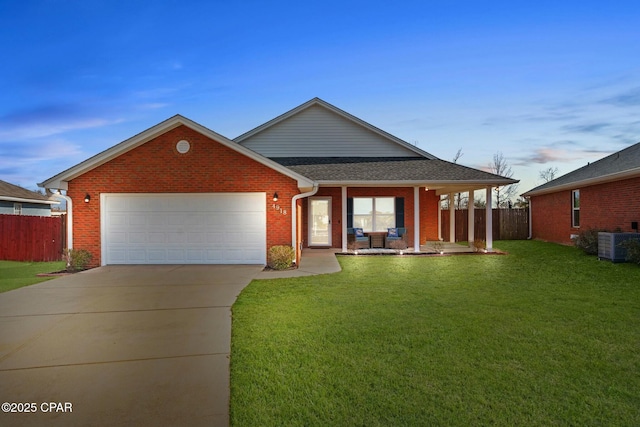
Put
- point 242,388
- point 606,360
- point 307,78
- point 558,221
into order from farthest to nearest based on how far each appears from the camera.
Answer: point 558,221, point 307,78, point 606,360, point 242,388

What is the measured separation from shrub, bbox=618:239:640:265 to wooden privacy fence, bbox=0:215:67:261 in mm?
20454

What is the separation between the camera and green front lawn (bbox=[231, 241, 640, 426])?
10.8ft

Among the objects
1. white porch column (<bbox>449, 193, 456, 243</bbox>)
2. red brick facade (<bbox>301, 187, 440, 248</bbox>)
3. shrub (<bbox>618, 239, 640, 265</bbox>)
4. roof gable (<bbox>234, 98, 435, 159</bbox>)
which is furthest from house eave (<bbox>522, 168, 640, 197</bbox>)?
red brick facade (<bbox>301, 187, 440, 248</bbox>)

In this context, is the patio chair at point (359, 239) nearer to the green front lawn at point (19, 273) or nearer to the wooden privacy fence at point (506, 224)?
the wooden privacy fence at point (506, 224)

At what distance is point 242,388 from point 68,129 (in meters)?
19.5

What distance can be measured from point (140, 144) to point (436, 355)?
11145 millimetres

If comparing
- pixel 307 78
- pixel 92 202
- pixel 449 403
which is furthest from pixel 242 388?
pixel 307 78

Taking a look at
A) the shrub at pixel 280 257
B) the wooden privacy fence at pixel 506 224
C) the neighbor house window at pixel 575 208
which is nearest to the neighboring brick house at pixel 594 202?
the neighbor house window at pixel 575 208

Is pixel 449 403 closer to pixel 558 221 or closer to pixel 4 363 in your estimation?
pixel 4 363

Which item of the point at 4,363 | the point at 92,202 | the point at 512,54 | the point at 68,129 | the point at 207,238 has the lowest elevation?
the point at 4,363

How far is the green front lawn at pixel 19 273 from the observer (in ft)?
32.6

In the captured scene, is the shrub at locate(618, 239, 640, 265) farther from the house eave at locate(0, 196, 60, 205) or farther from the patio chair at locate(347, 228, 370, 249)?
the house eave at locate(0, 196, 60, 205)

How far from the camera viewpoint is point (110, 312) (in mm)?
6824

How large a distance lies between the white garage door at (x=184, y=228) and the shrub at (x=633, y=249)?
11.8 m
